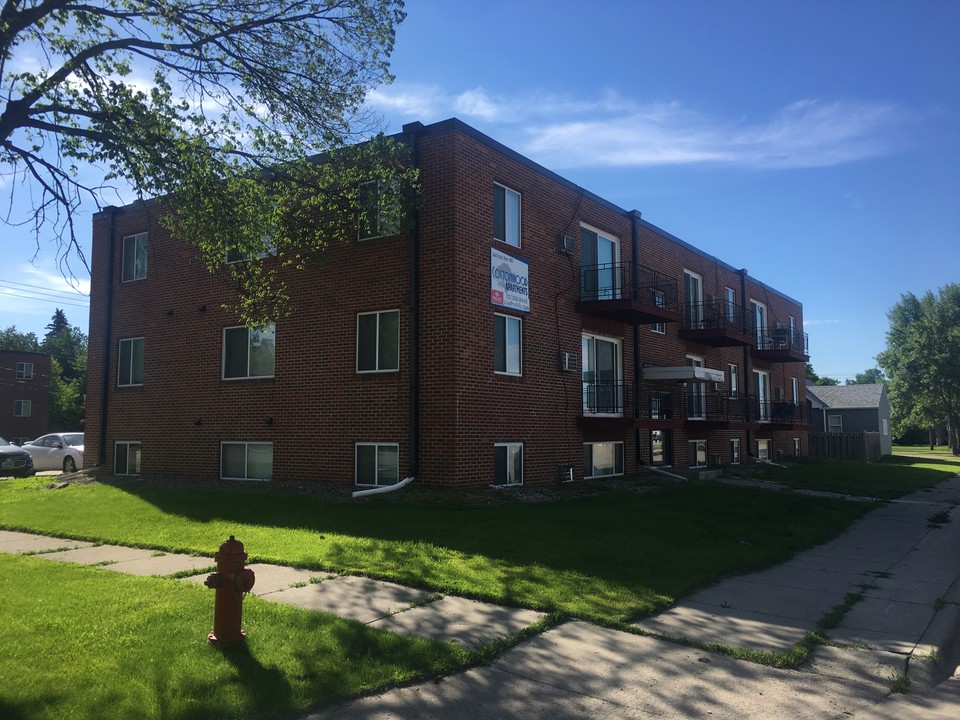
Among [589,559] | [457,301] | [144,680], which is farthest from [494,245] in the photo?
[144,680]

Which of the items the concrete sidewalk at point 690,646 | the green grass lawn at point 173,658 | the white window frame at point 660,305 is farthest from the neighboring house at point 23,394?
the green grass lawn at point 173,658

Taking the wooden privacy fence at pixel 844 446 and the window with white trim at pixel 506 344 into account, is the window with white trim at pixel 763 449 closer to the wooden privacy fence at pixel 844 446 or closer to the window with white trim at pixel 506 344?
the wooden privacy fence at pixel 844 446

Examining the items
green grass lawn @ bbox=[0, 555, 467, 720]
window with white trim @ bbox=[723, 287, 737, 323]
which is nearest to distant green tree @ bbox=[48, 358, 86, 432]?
window with white trim @ bbox=[723, 287, 737, 323]

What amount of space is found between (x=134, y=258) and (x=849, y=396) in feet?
159

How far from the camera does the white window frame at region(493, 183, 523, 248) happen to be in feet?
50.2

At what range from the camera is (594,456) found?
17.7 metres

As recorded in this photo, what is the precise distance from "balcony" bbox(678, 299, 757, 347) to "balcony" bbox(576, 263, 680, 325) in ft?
9.59

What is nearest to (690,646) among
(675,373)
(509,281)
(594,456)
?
(509,281)

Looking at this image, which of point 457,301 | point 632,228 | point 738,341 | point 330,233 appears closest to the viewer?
point 457,301

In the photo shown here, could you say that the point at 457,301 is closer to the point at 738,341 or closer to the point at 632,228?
the point at 632,228

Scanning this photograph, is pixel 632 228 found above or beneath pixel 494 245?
above

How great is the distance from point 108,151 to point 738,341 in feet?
69.2

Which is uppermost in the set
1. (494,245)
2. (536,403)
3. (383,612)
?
(494,245)

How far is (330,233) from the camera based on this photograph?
14.9 meters
